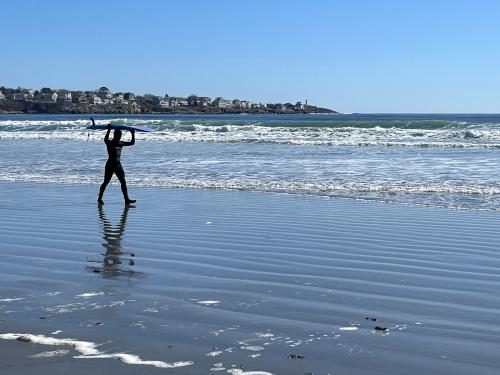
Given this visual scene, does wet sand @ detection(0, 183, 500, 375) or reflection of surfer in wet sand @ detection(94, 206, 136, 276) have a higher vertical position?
wet sand @ detection(0, 183, 500, 375)

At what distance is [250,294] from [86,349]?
191 cm

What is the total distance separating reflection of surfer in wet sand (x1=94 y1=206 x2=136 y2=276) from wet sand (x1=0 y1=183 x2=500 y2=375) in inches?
1.2

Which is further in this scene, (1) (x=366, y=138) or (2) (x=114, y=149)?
(1) (x=366, y=138)

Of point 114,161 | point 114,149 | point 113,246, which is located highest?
point 114,149

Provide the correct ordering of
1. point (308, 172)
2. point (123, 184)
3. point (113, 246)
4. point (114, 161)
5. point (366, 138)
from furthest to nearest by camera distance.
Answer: point (366, 138) → point (308, 172) → point (114, 161) → point (123, 184) → point (113, 246)

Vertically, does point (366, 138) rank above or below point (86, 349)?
above

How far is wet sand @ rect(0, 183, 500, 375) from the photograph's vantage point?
4.55 m

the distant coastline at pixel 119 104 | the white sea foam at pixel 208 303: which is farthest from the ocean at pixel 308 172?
the distant coastline at pixel 119 104

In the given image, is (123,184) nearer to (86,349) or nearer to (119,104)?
(86,349)

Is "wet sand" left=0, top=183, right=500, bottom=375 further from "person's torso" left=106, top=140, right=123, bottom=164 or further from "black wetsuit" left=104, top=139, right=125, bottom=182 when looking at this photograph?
"person's torso" left=106, top=140, right=123, bottom=164

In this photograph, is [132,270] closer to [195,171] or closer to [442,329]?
[442,329]

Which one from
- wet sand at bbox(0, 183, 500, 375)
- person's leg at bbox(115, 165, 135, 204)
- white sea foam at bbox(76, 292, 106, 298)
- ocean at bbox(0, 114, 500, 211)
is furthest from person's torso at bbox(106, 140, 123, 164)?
white sea foam at bbox(76, 292, 106, 298)

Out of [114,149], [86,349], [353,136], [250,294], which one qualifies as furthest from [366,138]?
[86,349]

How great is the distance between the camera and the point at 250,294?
6281mm
